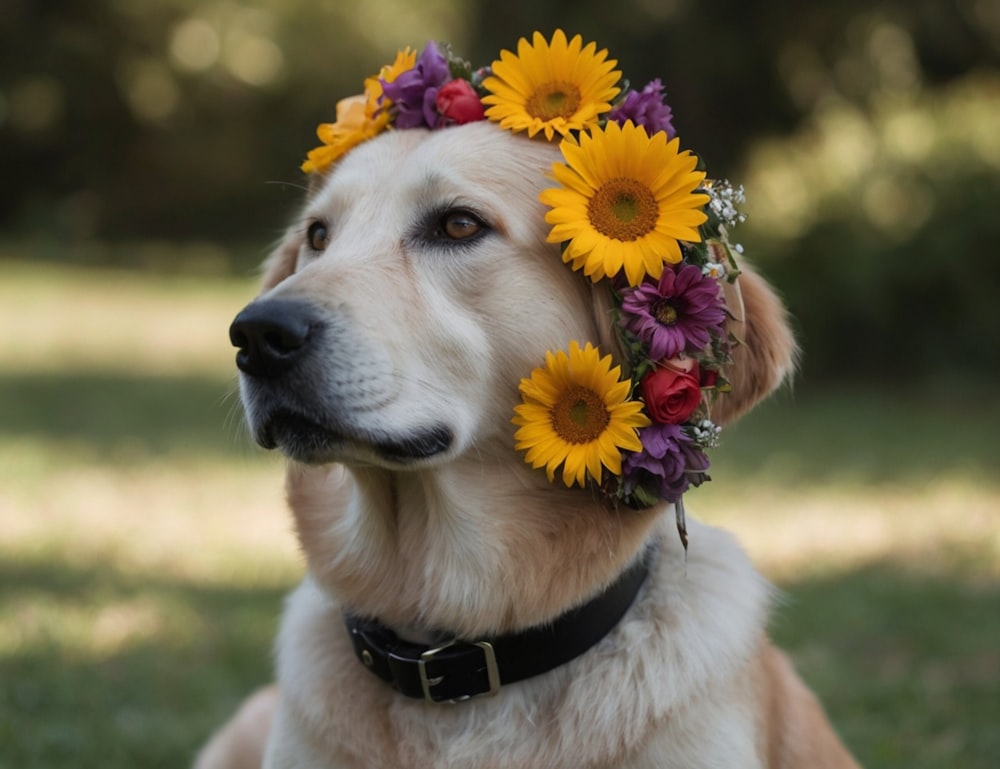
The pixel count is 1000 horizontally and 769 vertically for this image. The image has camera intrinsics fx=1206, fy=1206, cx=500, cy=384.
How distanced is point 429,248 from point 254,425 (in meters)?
0.64

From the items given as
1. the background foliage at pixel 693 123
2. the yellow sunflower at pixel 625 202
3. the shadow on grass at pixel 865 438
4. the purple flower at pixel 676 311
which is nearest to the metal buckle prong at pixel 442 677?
the purple flower at pixel 676 311

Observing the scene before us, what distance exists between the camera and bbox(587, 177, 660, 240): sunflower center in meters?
3.01

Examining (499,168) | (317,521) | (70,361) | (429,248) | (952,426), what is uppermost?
(499,168)

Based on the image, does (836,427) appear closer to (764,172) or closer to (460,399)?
(764,172)

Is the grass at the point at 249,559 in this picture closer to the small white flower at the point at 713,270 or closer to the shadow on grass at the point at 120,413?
the shadow on grass at the point at 120,413

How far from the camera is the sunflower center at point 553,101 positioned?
3.19 meters

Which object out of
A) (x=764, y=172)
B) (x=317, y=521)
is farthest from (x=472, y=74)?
(x=764, y=172)

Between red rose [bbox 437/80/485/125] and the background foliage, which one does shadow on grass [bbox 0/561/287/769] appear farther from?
red rose [bbox 437/80/485/125]

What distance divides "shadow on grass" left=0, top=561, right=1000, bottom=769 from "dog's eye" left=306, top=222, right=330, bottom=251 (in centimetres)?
208

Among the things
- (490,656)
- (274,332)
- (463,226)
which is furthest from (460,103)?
(490,656)

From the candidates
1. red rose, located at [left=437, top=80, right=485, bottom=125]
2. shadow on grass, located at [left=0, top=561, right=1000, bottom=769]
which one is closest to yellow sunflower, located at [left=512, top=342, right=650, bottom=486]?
red rose, located at [left=437, top=80, right=485, bottom=125]

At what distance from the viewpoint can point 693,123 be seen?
20781 millimetres

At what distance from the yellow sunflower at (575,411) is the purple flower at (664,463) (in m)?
0.03

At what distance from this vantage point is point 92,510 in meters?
7.68
